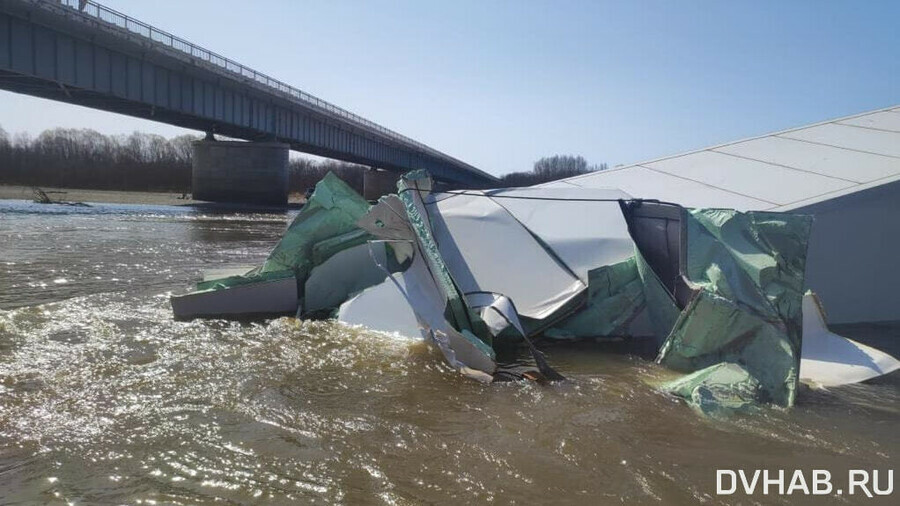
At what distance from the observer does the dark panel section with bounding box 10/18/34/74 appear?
23.1 m

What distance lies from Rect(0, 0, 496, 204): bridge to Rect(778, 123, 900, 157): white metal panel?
25.9 metres

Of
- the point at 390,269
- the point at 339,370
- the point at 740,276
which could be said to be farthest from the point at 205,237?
the point at 740,276

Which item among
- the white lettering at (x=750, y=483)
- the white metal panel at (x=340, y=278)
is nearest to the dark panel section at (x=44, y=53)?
the white metal panel at (x=340, y=278)

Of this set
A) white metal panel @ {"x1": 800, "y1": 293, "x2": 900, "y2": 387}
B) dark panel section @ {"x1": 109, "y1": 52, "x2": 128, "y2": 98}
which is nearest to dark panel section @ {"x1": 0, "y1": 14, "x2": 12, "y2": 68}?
dark panel section @ {"x1": 109, "y1": 52, "x2": 128, "y2": 98}

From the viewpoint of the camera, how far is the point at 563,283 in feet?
25.1

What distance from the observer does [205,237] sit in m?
23.0

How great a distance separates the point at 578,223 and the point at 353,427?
16.7ft

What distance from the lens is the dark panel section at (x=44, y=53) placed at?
24078 millimetres

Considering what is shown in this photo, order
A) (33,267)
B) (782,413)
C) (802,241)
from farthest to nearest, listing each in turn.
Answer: (33,267) → (802,241) → (782,413)

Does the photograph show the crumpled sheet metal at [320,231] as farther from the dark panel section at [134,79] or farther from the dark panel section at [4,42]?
the dark panel section at [134,79]

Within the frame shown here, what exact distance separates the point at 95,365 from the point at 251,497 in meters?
3.39

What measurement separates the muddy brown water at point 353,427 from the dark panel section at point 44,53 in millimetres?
21401

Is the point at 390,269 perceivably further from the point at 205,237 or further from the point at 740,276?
the point at 205,237

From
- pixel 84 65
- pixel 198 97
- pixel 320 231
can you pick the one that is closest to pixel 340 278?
pixel 320 231
